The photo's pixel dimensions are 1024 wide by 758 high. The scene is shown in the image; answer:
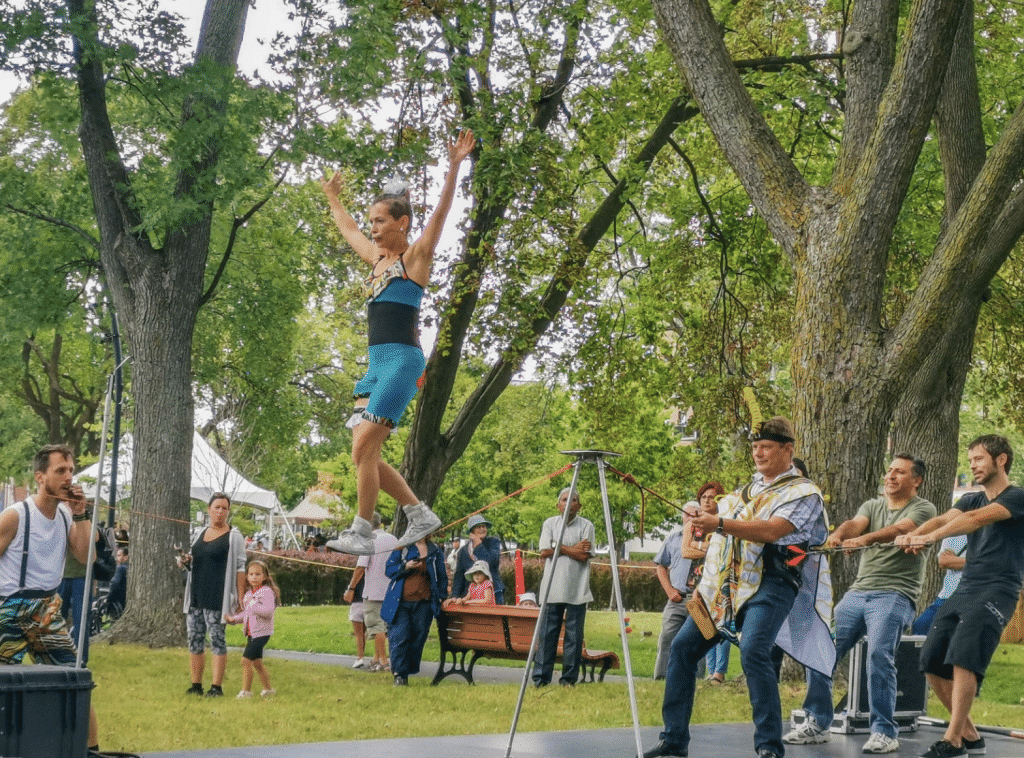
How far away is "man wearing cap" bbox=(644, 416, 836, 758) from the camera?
23.1 feet

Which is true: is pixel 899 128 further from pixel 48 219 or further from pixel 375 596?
pixel 48 219

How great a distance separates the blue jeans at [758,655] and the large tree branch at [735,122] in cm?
549

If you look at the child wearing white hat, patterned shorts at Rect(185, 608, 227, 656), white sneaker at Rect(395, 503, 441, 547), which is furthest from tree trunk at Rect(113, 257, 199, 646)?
white sneaker at Rect(395, 503, 441, 547)

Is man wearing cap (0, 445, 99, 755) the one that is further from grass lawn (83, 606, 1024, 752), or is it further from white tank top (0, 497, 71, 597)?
grass lawn (83, 606, 1024, 752)

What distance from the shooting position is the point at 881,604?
870 centimetres

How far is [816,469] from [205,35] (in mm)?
10161

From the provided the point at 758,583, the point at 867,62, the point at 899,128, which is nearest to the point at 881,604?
the point at 758,583

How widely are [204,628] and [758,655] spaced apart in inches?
243

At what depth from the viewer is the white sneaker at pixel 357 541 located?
5.93 m

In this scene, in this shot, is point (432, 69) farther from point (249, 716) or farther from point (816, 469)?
point (249, 716)

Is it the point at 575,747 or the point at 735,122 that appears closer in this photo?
the point at 575,747

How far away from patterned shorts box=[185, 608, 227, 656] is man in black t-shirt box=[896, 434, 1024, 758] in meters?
6.26

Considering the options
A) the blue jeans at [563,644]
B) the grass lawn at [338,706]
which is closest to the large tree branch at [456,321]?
the grass lawn at [338,706]

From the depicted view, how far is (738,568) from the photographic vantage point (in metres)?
7.27
